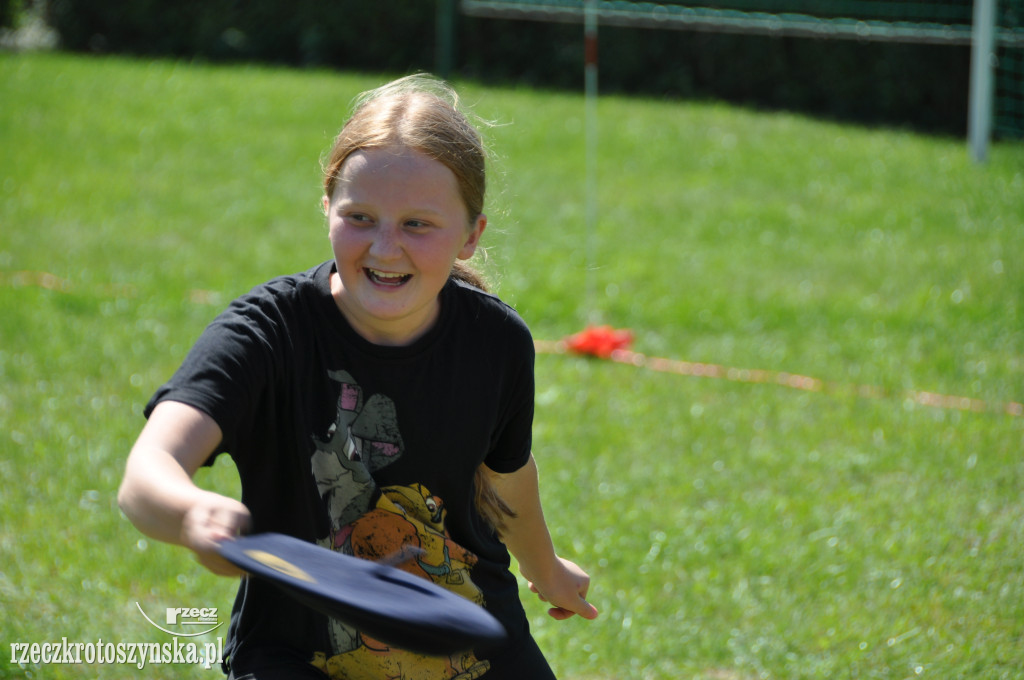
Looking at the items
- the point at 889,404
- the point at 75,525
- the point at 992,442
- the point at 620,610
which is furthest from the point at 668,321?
the point at 75,525

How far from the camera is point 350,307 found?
7.14ft

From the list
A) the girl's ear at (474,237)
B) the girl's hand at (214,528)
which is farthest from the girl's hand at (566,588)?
the girl's hand at (214,528)

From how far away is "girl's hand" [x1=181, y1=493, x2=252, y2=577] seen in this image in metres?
1.57

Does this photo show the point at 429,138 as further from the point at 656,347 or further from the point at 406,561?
the point at 656,347

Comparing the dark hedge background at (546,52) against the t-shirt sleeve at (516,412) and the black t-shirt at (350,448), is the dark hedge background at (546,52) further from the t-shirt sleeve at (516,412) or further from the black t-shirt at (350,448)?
the black t-shirt at (350,448)

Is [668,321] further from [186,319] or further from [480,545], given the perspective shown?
[480,545]

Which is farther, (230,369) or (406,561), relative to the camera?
(406,561)

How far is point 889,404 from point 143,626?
3.80 m

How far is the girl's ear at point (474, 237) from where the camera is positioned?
7.67 feet

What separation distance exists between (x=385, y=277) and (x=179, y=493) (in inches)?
25.6

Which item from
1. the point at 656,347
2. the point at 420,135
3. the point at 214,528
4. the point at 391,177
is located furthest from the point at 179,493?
the point at 656,347

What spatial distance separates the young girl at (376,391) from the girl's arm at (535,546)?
0.51 feet

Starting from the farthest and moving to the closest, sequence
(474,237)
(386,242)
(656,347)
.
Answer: (656,347), (474,237), (386,242)

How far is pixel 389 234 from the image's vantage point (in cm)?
212
